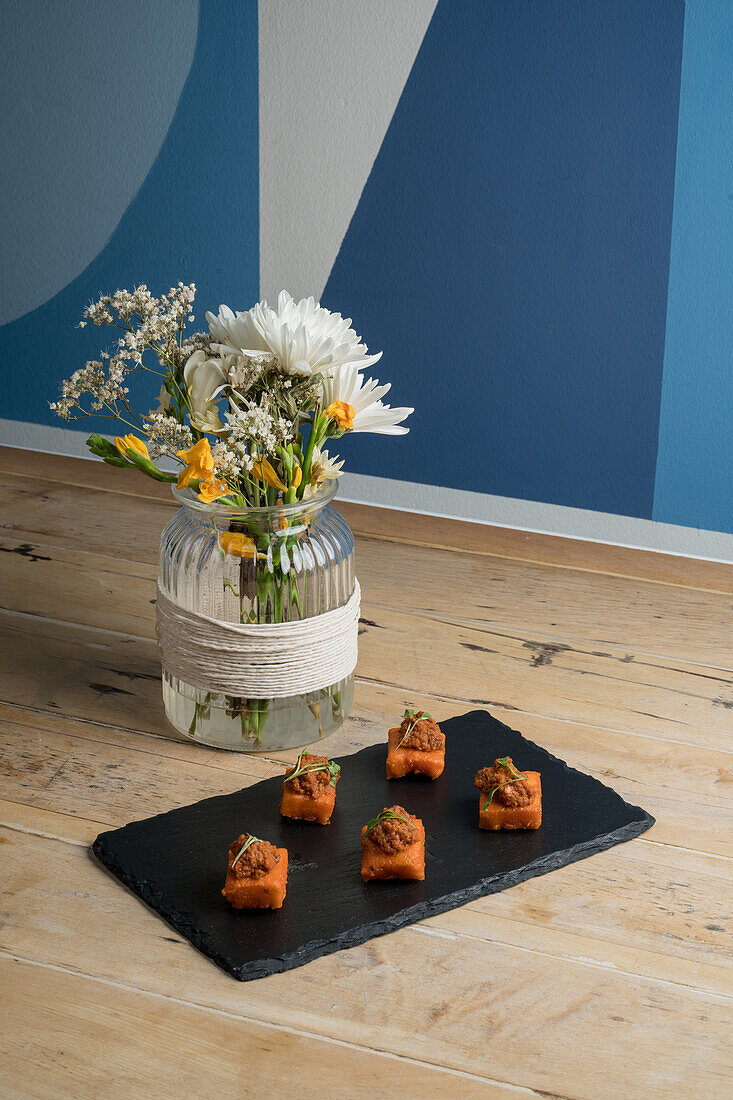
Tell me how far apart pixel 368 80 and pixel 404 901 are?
1399 millimetres

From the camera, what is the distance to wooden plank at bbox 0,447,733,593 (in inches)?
74.2

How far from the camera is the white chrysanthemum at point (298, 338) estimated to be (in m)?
1.12

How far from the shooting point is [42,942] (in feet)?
3.37

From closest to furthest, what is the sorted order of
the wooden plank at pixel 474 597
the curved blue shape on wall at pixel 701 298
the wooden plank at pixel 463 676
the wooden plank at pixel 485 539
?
1. the wooden plank at pixel 463 676
2. the wooden plank at pixel 474 597
3. the curved blue shape on wall at pixel 701 298
4. the wooden plank at pixel 485 539

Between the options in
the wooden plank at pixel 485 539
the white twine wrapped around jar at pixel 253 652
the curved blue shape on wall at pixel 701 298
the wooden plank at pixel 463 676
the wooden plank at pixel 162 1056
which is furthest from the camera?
the wooden plank at pixel 485 539

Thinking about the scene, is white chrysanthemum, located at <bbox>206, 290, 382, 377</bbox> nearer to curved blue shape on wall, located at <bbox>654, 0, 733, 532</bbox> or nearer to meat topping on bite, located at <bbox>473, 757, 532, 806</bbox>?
meat topping on bite, located at <bbox>473, 757, 532, 806</bbox>

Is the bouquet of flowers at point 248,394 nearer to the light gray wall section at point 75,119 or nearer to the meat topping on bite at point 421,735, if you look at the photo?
the meat topping on bite at point 421,735

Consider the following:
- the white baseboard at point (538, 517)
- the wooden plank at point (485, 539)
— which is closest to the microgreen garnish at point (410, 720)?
the wooden plank at point (485, 539)

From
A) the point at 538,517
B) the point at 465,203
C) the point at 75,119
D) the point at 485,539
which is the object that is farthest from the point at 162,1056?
the point at 75,119

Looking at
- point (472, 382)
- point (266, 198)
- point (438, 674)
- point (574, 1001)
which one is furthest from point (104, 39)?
point (574, 1001)

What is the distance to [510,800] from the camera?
116 cm

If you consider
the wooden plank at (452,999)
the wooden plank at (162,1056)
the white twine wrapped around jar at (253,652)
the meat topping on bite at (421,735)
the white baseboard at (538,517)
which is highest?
the white baseboard at (538,517)

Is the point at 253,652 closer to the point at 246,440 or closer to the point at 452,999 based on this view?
the point at 246,440

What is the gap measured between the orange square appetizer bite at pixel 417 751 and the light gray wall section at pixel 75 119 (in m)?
1.32
